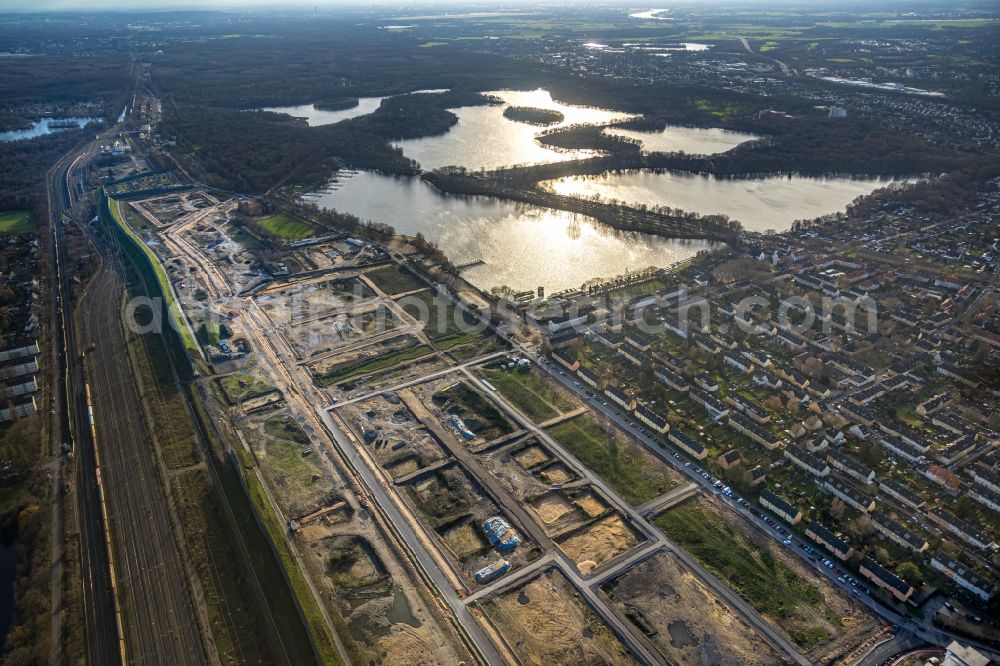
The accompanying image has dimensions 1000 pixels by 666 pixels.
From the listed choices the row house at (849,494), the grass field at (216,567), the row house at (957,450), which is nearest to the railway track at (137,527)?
the grass field at (216,567)

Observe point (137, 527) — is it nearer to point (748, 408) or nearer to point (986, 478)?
point (748, 408)

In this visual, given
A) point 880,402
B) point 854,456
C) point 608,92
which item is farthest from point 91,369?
point 608,92

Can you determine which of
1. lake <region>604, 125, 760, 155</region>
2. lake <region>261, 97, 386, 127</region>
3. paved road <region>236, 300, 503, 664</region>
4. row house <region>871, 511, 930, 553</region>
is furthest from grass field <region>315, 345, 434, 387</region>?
lake <region>261, 97, 386, 127</region>

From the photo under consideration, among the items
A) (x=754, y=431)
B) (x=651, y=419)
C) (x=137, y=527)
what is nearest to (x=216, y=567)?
(x=137, y=527)

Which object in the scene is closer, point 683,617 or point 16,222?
point 683,617

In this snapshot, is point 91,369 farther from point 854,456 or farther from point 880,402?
point 880,402

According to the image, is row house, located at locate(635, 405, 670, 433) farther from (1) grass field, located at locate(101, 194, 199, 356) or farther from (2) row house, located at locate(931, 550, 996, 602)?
(1) grass field, located at locate(101, 194, 199, 356)
